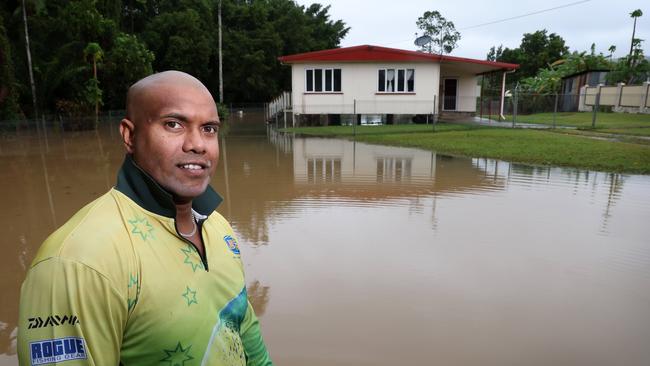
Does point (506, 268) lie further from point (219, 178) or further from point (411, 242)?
point (219, 178)

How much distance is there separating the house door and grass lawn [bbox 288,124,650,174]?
20.8 feet

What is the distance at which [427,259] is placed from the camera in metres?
5.29

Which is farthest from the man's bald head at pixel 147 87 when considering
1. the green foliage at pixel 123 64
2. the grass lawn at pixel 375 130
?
the green foliage at pixel 123 64

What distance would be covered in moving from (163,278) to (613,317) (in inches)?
163

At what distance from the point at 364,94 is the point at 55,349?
75.7 ft

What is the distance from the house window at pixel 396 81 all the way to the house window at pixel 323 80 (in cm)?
215

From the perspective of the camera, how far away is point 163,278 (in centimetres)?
128

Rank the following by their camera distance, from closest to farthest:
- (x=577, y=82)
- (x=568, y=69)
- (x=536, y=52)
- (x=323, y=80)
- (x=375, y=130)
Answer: (x=375, y=130), (x=323, y=80), (x=577, y=82), (x=568, y=69), (x=536, y=52)

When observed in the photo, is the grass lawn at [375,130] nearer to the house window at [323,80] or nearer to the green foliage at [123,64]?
the house window at [323,80]

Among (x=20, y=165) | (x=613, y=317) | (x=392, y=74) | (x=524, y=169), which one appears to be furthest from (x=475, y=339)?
(x=392, y=74)

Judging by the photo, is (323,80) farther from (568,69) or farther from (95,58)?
(568,69)

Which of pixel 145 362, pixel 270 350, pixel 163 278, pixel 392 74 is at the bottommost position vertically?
pixel 270 350

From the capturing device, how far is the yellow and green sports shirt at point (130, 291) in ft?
3.63

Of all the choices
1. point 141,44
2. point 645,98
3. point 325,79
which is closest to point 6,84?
point 141,44
